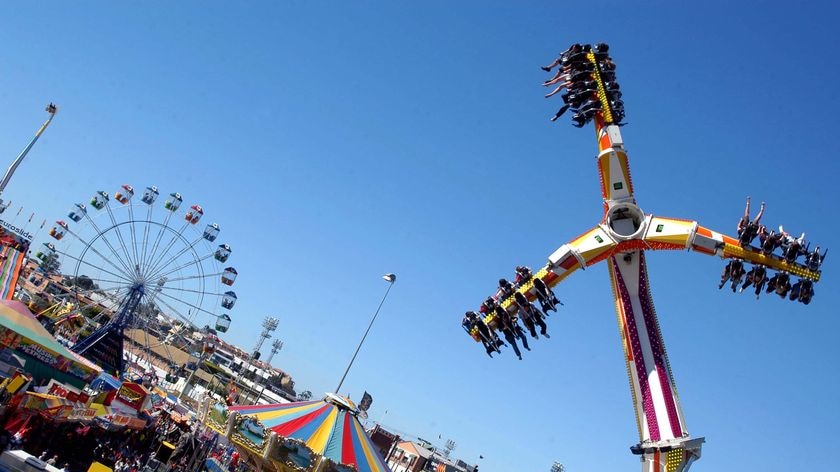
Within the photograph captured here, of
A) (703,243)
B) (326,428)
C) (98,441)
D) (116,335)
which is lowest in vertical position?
(98,441)

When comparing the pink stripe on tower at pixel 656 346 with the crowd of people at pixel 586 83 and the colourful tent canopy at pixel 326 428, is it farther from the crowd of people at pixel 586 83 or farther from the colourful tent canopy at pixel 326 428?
the colourful tent canopy at pixel 326 428

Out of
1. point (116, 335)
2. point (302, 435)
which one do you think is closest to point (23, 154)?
point (116, 335)

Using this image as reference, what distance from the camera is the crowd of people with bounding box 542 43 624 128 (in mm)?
19938

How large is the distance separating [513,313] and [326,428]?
27.4 feet

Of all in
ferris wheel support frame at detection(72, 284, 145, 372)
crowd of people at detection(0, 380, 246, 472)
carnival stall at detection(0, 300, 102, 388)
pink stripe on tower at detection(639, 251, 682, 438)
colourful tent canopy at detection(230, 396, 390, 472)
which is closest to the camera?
pink stripe on tower at detection(639, 251, 682, 438)

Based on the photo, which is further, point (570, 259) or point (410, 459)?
point (410, 459)


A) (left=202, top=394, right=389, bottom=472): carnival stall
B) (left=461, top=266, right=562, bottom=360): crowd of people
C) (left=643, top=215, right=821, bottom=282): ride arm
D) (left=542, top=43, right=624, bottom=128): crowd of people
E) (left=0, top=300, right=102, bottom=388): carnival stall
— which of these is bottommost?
(left=0, top=300, right=102, bottom=388): carnival stall

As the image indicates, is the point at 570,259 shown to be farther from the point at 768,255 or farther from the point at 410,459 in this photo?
the point at 410,459

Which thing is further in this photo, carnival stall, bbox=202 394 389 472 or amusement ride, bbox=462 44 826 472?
carnival stall, bbox=202 394 389 472

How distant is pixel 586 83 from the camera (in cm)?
2038

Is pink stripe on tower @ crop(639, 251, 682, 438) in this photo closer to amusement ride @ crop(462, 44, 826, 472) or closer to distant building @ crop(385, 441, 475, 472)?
amusement ride @ crop(462, 44, 826, 472)

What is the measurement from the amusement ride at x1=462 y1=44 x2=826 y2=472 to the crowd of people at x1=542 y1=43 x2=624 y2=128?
0.12 ft

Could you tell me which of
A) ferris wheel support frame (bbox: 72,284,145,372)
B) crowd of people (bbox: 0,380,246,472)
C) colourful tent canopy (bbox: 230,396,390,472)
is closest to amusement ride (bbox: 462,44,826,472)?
colourful tent canopy (bbox: 230,396,390,472)

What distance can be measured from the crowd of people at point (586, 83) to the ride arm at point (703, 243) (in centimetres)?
413
